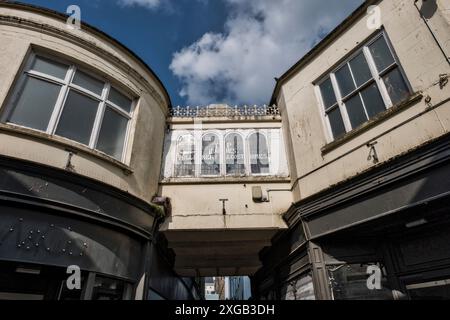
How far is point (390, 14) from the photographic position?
5.68 meters

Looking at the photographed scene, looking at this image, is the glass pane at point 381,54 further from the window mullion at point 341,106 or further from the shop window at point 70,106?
the shop window at point 70,106

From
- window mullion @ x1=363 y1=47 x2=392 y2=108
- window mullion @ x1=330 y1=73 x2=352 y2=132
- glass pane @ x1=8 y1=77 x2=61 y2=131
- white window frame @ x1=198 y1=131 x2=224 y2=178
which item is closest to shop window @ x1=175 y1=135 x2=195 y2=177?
white window frame @ x1=198 y1=131 x2=224 y2=178

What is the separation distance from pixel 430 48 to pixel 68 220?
7079 mm

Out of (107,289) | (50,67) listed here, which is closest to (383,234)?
(107,289)

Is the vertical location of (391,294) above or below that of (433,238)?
below

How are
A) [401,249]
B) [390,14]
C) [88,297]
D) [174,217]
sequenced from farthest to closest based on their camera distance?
→ [174,217] < [390,14] < [401,249] < [88,297]

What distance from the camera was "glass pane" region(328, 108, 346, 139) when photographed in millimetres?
6161

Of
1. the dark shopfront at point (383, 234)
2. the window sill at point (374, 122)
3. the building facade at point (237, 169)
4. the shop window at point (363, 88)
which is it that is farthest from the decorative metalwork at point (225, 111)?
the dark shopfront at point (383, 234)

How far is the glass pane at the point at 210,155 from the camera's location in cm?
761

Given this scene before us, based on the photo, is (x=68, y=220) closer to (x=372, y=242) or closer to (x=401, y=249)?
(x=372, y=242)

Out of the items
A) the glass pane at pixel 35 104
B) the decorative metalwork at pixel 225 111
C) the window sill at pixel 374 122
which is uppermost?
the decorative metalwork at pixel 225 111

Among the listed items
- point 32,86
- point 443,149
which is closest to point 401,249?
point 443,149

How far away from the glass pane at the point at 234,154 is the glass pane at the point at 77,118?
3.64m

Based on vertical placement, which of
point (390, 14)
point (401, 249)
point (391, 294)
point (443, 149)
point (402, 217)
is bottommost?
point (391, 294)
